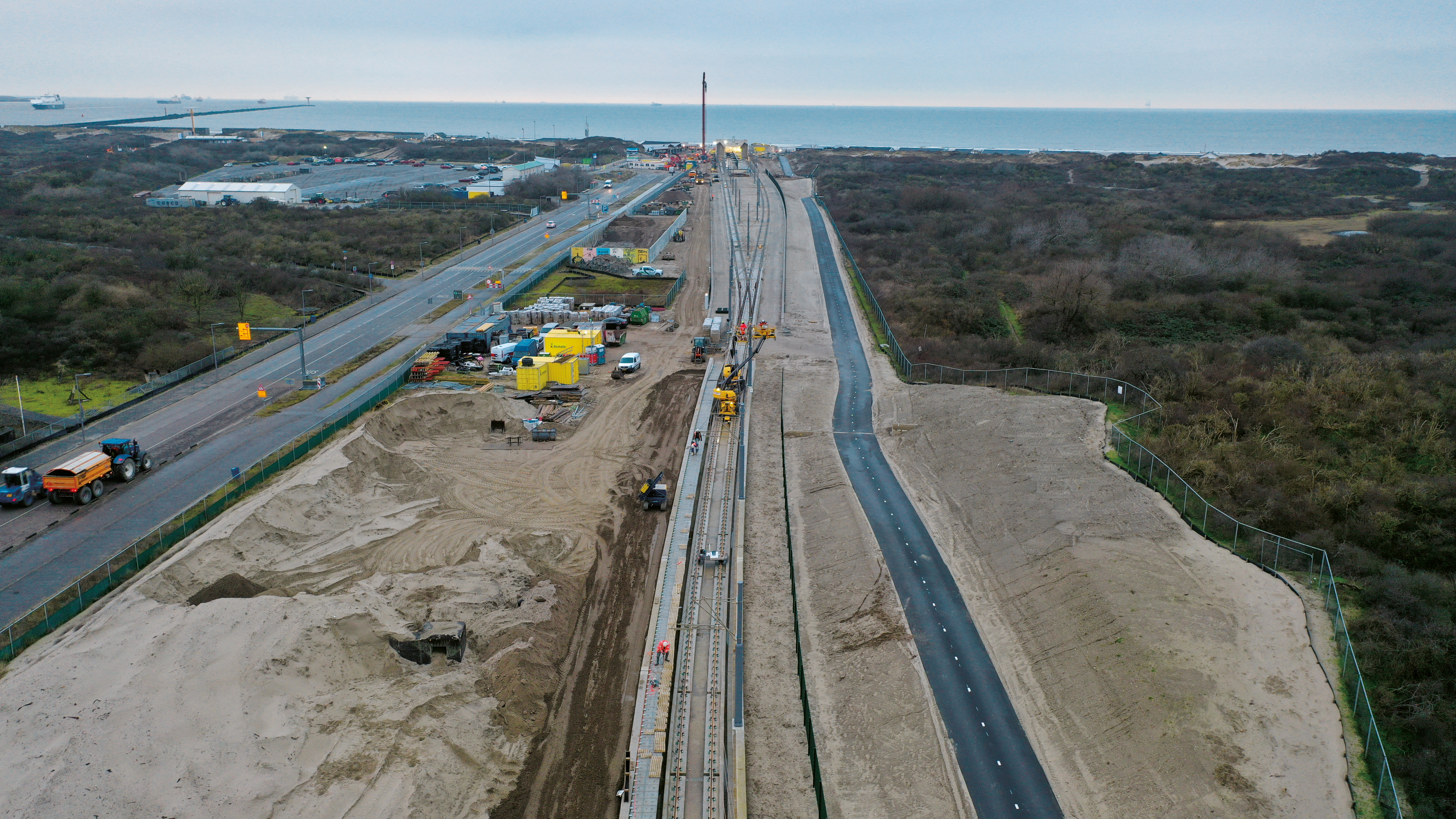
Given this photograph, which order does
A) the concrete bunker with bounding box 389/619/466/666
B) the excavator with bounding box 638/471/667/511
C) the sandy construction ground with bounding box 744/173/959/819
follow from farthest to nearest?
1. the excavator with bounding box 638/471/667/511
2. the concrete bunker with bounding box 389/619/466/666
3. the sandy construction ground with bounding box 744/173/959/819

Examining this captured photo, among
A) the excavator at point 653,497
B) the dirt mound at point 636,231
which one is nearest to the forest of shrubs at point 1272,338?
the excavator at point 653,497

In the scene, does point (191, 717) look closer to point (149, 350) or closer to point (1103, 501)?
point (1103, 501)

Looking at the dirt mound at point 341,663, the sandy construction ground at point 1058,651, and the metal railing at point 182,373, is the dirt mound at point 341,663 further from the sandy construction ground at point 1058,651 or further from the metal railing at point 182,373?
the metal railing at point 182,373

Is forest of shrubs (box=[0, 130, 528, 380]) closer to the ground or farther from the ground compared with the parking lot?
closer to the ground

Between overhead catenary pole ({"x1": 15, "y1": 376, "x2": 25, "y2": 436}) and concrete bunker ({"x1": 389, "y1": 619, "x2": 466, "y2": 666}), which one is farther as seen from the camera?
overhead catenary pole ({"x1": 15, "y1": 376, "x2": 25, "y2": 436})

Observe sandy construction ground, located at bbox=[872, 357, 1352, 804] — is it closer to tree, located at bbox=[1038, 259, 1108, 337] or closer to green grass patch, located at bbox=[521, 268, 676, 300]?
tree, located at bbox=[1038, 259, 1108, 337]

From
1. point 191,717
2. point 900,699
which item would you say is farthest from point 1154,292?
point 191,717

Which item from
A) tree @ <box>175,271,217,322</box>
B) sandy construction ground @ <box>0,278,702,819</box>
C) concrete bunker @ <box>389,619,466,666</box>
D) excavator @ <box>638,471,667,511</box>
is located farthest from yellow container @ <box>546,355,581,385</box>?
tree @ <box>175,271,217,322</box>
